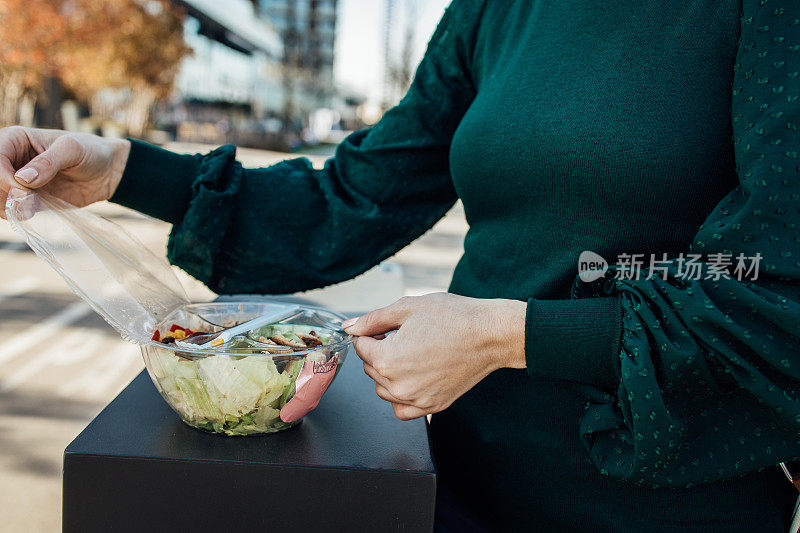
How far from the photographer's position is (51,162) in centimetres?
104

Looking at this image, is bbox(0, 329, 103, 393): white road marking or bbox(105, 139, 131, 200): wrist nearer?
bbox(105, 139, 131, 200): wrist

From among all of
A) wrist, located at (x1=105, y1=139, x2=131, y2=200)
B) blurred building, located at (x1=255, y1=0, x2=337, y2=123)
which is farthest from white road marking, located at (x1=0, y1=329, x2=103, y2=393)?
blurred building, located at (x1=255, y1=0, x2=337, y2=123)

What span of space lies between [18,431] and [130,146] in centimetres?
223

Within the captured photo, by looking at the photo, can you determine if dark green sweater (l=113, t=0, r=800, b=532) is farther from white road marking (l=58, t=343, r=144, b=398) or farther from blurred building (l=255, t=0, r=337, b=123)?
blurred building (l=255, t=0, r=337, b=123)

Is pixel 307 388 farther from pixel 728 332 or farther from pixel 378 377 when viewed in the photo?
pixel 728 332

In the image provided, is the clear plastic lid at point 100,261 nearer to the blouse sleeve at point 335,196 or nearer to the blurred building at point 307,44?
the blouse sleeve at point 335,196

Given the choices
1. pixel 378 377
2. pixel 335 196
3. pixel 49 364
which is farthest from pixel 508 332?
pixel 49 364

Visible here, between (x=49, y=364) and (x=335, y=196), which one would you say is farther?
(x=49, y=364)

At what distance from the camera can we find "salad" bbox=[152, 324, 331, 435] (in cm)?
87

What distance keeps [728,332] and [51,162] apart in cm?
102

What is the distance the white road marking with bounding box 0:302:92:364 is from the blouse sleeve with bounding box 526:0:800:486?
3.77m

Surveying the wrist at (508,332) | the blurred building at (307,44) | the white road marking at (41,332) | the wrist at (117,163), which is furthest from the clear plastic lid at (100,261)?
the blurred building at (307,44)

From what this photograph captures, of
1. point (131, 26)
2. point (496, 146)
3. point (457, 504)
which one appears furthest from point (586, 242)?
point (131, 26)

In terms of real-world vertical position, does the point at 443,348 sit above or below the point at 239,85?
above
